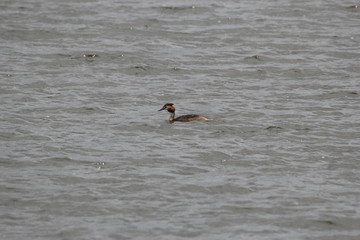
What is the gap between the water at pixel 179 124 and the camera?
1338 cm

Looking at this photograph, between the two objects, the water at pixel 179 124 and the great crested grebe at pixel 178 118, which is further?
the great crested grebe at pixel 178 118

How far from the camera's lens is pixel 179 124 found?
18.4m

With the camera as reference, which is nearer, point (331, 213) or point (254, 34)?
point (331, 213)

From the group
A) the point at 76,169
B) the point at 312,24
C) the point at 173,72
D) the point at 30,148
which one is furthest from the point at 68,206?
the point at 312,24

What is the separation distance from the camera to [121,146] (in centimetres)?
1675

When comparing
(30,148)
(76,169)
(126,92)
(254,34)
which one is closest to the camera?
(76,169)

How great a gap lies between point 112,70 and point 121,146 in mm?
6326

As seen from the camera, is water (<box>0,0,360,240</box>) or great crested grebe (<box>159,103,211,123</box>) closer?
water (<box>0,0,360,240</box>)

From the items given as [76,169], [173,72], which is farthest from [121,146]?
[173,72]

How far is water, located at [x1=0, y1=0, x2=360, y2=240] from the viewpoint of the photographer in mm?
13383

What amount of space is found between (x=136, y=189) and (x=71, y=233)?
1991 mm

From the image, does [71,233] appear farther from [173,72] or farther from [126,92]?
[173,72]

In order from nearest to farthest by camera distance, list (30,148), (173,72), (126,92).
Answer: (30,148), (126,92), (173,72)

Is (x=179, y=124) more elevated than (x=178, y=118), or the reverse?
(x=178, y=118)
